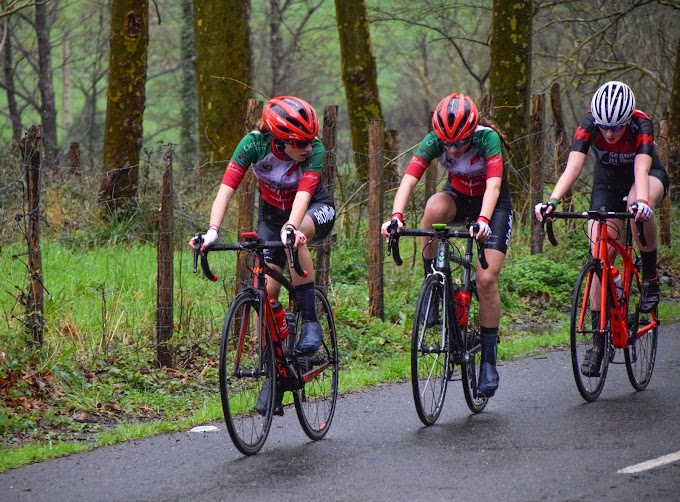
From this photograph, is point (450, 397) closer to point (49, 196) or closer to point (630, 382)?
point (630, 382)

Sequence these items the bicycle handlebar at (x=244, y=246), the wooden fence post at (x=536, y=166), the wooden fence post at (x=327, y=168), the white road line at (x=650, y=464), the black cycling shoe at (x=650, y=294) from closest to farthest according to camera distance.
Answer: the white road line at (x=650, y=464) < the bicycle handlebar at (x=244, y=246) < the black cycling shoe at (x=650, y=294) < the wooden fence post at (x=327, y=168) < the wooden fence post at (x=536, y=166)

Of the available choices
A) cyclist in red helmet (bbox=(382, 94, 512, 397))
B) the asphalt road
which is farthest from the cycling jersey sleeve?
the asphalt road

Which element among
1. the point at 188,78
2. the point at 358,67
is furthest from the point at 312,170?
the point at 188,78

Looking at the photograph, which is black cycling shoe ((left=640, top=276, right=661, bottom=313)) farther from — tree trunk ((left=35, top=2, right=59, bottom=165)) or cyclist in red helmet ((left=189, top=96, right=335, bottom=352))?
tree trunk ((left=35, top=2, right=59, bottom=165))

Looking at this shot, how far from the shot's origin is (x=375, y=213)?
451 inches

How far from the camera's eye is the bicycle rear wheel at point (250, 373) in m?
6.49

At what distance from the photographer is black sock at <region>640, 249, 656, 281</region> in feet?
29.0

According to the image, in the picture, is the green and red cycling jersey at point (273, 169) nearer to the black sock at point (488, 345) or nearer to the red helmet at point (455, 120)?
the red helmet at point (455, 120)

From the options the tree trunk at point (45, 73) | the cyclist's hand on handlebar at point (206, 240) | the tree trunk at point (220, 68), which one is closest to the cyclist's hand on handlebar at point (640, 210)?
the cyclist's hand on handlebar at point (206, 240)

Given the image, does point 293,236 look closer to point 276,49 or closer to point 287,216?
point 287,216

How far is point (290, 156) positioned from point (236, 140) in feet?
37.2

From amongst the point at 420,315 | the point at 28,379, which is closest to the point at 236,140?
the point at 28,379

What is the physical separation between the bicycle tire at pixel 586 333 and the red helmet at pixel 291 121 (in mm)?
2414

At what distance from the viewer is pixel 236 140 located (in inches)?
719
